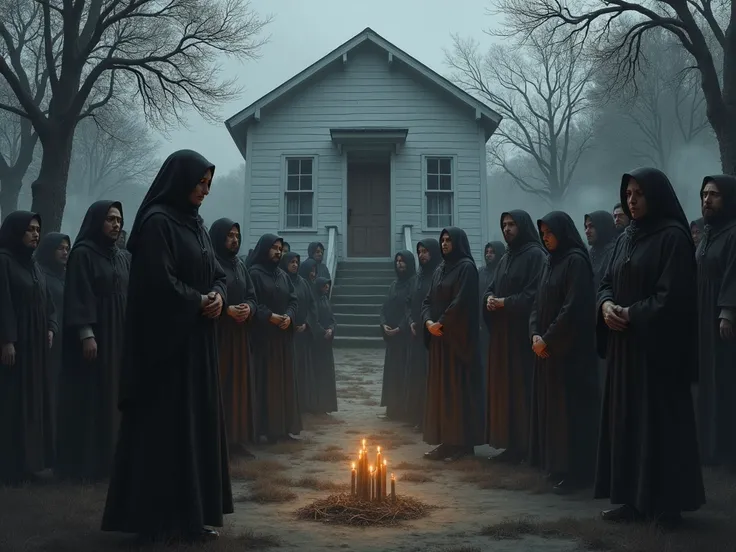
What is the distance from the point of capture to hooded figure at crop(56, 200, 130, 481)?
6.02 m

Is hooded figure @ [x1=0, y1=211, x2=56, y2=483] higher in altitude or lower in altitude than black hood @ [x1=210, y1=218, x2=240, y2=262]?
lower

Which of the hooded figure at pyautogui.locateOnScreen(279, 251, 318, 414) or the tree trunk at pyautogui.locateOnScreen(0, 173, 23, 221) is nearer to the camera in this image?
the hooded figure at pyautogui.locateOnScreen(279, 251, 318, 414)

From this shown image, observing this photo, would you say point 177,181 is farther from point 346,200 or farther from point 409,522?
point 346,200

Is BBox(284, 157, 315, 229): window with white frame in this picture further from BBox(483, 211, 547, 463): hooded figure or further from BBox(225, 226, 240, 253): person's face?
BBox(483, 211, 547, 463): hooded figure

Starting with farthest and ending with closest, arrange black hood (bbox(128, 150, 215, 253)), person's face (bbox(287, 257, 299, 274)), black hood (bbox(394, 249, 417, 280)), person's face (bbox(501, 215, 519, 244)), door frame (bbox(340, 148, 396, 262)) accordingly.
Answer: door frame (bbox(340, 148, 396, 262)) → black hood (bbox(394, 249, 417, 280)) → person's face (bbox(287, 257, 299, 274)) → person's face (bbox(501, 215, 519, 244)) → black hood (bbox(128, 150, 215, 253))

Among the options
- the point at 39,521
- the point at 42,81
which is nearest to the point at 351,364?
the point at 39,521

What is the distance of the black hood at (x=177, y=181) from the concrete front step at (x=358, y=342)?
1319cm

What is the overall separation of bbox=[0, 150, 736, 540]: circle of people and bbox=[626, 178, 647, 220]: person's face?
2 cm

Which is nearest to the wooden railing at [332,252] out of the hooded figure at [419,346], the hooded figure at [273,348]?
the hooded figure at [419,346]

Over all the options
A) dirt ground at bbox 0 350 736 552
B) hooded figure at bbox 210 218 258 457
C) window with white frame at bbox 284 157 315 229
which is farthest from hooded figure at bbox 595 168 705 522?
window with white frame at bbox 284 157 315 229

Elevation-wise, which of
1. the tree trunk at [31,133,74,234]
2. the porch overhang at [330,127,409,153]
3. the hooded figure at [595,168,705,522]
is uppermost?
the porch overhang at [330,127,409,153]

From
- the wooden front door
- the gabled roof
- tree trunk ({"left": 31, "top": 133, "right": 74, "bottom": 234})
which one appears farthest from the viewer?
the wooden front door

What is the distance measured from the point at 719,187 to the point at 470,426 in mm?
3301

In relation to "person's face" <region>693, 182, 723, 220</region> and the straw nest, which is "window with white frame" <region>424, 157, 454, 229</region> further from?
the straw nest
